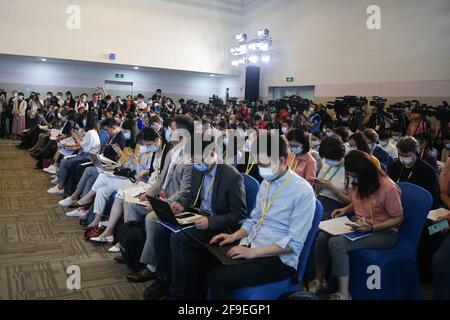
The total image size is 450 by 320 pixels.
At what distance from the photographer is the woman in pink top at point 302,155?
3.36 meters

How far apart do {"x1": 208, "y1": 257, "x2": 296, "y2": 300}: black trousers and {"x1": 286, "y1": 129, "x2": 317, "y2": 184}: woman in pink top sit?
149 centimetres

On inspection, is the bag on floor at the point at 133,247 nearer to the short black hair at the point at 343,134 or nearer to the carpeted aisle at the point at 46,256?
the carpeted aisle at the point at 46,256

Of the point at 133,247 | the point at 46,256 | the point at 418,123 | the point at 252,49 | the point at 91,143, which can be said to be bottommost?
the point at 46,256

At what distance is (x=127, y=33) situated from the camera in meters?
12.5

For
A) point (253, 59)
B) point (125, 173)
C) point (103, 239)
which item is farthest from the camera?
point (253, 59)

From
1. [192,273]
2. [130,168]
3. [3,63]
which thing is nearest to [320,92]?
[130,168]

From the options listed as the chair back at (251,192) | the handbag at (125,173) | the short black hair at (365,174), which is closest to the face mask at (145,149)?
the handbag at (125,173)

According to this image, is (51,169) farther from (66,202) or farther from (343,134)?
(343,134)

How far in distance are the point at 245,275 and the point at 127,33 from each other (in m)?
12.1

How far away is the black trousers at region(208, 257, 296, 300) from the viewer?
188 centimetres

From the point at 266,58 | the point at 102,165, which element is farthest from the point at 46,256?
the point at 266,58

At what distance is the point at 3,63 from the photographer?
12.6 m

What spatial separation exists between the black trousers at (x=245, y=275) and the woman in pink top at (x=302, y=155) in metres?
1.49
